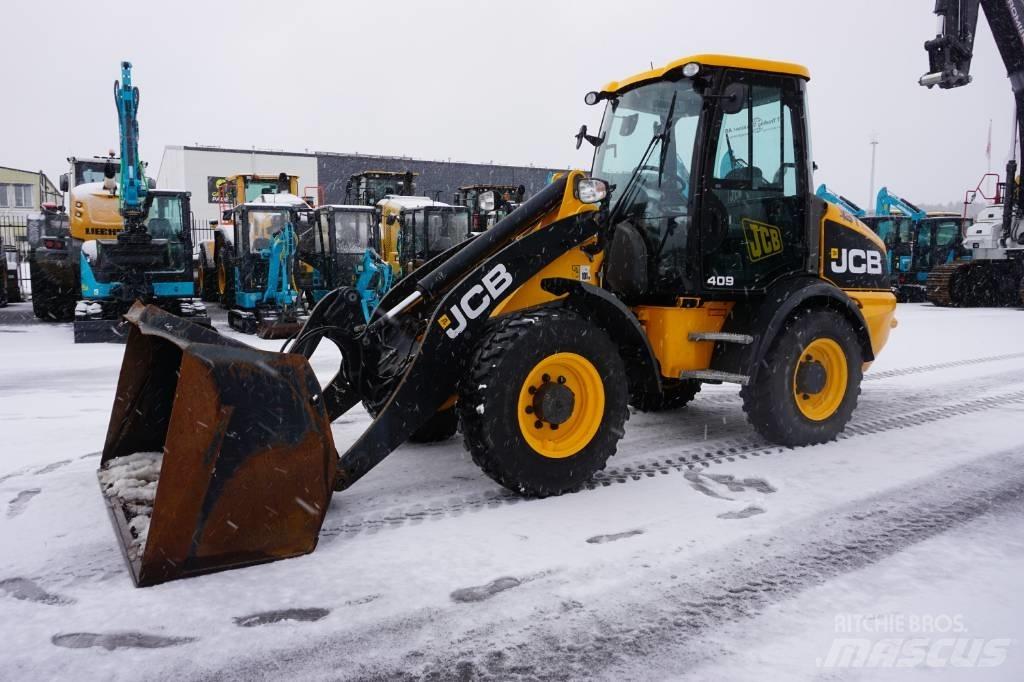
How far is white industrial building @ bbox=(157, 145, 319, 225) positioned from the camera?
33000 millimetres

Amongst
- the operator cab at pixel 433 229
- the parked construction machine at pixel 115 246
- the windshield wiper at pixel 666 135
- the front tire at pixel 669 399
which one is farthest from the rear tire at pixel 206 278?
the windshield wiper at pixel 666 135

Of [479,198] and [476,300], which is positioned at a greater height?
[479,198]

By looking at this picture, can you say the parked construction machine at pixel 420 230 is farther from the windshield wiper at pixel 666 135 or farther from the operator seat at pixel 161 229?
the windshield wiper at pixel 666 135

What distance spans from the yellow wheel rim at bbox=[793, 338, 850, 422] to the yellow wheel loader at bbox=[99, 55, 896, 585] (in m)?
0.02

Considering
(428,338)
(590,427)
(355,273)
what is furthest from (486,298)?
(355,273)

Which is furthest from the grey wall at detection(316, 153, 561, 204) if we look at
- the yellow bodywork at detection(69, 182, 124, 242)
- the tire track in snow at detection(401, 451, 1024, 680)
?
the tire track in snow at detection(401, 451, 1024, 680)

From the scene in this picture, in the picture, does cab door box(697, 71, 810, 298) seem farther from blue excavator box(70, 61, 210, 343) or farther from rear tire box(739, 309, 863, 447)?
blue excavator box(70, 61, 210, 343)

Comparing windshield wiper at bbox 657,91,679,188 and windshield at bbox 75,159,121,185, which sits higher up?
windshield at bbox 75,159,121,185

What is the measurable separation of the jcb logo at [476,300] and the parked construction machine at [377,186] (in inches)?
630

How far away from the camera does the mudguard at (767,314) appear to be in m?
4.67

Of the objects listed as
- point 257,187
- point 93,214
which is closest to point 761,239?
point 93,214

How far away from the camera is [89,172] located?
48.3 feet

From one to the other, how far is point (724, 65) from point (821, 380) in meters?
2.16

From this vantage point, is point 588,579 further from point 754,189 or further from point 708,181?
point 754,189
